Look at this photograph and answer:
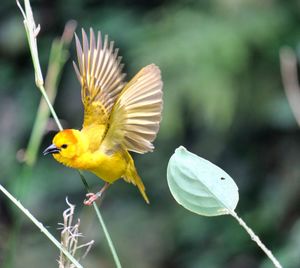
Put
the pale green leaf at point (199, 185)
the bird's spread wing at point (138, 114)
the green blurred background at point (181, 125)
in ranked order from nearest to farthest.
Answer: the pale green leaf at point (199, 185) → the bird's spread wing at point (138, 114) → the green blurred background at point (181, 125)

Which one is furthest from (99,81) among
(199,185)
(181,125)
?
(181,125)

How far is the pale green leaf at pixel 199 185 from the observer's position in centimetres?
81

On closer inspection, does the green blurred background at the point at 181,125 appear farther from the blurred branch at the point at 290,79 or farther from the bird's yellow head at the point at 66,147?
the bird's yellow head at the point at 66,147

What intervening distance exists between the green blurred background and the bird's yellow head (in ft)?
4.04

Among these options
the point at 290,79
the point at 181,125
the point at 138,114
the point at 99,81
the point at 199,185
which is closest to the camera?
the point at 199,185

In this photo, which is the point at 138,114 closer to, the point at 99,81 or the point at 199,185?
the point at 99,81

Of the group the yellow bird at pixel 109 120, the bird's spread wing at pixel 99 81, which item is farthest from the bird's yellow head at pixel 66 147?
the bird's spread wing at pixel 99 81

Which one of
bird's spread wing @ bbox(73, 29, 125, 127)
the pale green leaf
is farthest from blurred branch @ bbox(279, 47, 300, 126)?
the pale green leaf

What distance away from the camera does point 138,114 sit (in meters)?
1.19

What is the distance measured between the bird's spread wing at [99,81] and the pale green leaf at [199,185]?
1.66ft

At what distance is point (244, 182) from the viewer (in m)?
2.87

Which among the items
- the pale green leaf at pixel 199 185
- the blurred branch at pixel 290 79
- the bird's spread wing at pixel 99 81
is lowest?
the blurred branch at pixel 290 79

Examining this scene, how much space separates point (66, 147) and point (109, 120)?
92mm

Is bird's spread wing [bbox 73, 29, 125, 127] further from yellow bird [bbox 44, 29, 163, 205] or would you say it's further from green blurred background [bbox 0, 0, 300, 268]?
green blurred background [bbox 0, 0, 300, 268]
